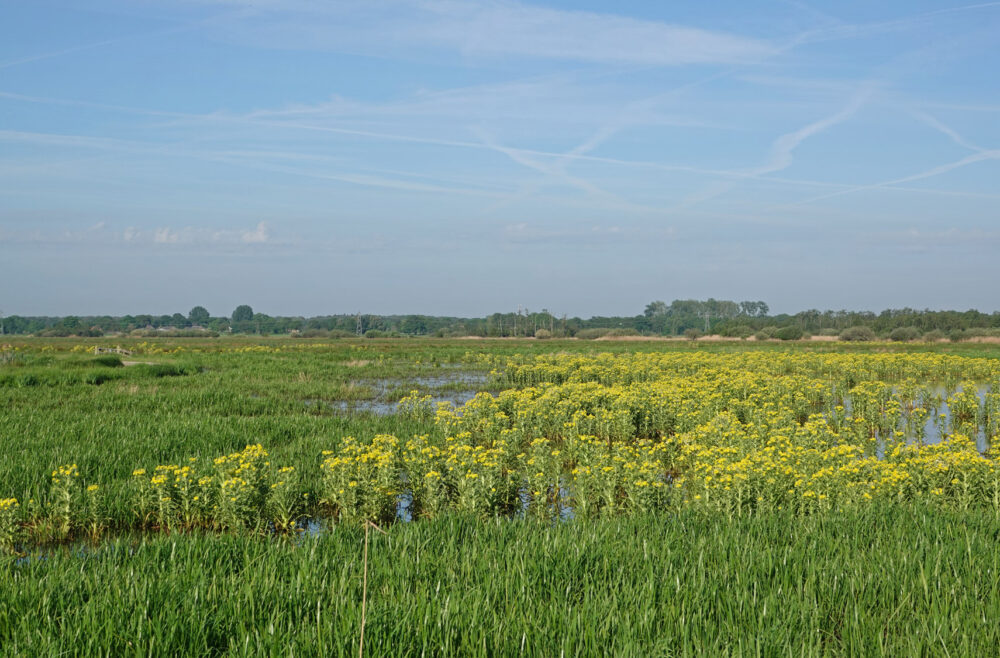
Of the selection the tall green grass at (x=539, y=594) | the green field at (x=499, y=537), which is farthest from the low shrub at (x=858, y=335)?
the tall green grass at (x=539, y=594)

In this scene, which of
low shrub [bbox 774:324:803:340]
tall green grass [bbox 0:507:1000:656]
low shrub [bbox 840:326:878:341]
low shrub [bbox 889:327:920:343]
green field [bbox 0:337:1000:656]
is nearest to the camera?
tall green grass [bbox 0:507:1000:656]

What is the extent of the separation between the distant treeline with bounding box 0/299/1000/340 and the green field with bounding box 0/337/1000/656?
73931 millimetres

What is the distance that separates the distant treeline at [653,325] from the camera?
88.5 m

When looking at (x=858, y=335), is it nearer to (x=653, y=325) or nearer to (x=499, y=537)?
(x=499, y=537)

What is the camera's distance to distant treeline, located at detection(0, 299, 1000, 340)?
3484 inches

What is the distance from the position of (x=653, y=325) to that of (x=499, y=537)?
588 feet

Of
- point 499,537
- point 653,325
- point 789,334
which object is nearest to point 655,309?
point 653,325

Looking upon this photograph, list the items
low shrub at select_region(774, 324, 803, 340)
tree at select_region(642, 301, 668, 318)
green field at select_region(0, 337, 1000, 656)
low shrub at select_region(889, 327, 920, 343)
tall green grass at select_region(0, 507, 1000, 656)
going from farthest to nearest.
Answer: tree at select_region(642, 301, 668, 318) → low shrub at select_region(774, 324, 803, 340) → low shrub at select_region(889, 327, 920, 343) → green field at select_region(0, 337, 1000, 656) → tall green grass at select_region(0, 507, 1000, 656)

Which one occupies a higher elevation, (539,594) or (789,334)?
(789,334)

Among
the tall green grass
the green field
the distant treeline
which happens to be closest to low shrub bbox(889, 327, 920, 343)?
the distant treeline

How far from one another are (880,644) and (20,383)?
26.6 metres

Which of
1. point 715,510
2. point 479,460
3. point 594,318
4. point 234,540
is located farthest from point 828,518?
point 594,318

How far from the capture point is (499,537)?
249 inches

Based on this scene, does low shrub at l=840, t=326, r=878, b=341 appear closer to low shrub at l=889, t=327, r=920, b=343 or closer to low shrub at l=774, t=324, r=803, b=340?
low shrub at l=889, t=327, r=920, b=343
